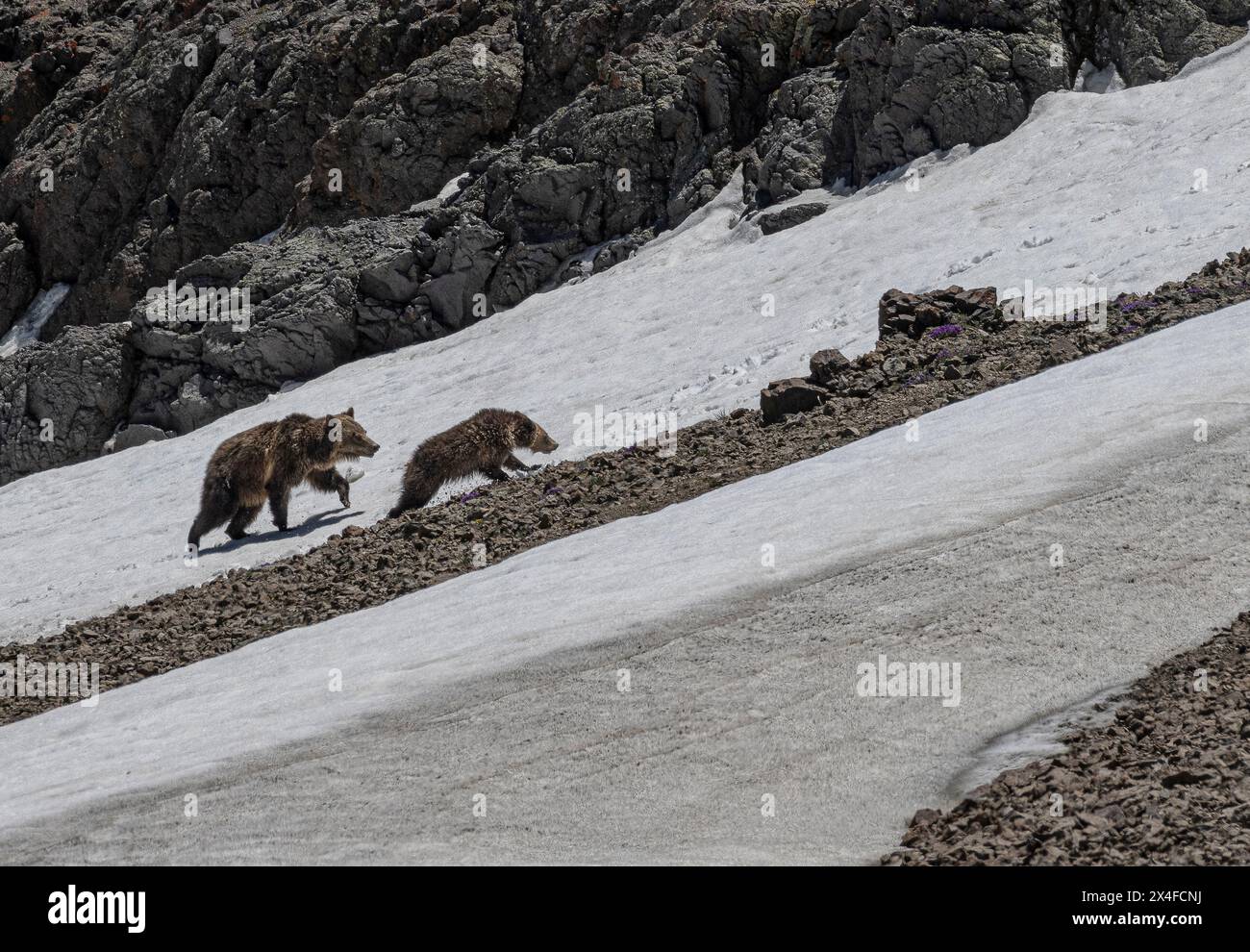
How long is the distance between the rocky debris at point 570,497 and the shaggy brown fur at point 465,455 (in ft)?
2.46

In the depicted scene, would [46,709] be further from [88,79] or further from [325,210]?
[88,79]

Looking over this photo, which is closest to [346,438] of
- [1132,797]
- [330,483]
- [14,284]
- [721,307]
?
[330,483]

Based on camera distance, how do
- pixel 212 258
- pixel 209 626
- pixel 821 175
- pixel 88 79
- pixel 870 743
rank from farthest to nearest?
pixel 88 79
pixel 212 258
pixel 821 175
pixel 209 626
pixel 870 743

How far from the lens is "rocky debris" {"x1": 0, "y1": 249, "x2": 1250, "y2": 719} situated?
45.8ft

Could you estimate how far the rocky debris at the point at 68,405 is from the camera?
127 ft

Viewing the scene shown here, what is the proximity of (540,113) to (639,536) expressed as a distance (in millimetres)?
33157

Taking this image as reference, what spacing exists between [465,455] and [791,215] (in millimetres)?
16722

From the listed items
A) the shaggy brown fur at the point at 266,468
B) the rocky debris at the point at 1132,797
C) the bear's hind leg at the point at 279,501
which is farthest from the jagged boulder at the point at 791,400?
the rocky debris at the point at 1132,797

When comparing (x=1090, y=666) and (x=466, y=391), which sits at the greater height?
(x=466, y=391)

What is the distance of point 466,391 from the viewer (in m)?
28.0

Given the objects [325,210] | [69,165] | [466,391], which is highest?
[69,165]

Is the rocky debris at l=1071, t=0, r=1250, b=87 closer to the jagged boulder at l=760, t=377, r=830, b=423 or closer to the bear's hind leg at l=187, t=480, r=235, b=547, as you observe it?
the jagged boulder at l=760, t=377, r=830, b=423
